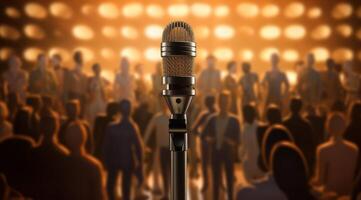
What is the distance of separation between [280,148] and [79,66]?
122 centimetres

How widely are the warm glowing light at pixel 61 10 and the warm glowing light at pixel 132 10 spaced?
304mm

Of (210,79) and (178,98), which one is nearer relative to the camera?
(178,98)

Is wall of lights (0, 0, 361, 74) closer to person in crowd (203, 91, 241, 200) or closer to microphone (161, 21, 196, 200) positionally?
person in crowd (203, 91, 241, 200)

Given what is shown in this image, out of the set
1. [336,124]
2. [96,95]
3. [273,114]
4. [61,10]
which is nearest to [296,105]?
[273,114]

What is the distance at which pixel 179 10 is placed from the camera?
8.75ft

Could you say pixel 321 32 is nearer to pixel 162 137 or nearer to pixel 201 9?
pixel 201 9

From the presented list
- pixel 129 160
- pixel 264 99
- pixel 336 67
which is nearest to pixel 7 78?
pixel 129 160

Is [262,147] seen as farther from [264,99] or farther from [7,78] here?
[7,78]

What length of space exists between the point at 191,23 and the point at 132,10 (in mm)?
343

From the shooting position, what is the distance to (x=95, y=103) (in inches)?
105

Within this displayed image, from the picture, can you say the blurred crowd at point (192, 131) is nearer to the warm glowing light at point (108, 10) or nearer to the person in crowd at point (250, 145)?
the person in crowd at point (250, 145)

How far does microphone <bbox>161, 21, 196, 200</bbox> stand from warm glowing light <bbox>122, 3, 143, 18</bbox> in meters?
1.70

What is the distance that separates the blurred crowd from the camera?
2660 millimetres

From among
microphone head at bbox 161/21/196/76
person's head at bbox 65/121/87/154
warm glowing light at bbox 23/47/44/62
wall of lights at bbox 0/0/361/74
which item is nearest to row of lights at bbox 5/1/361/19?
wall of lights at bbox 0/0/361/74
